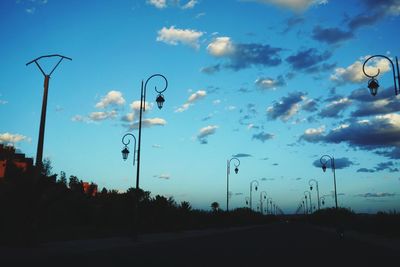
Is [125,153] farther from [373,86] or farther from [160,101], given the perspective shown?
[373,86]

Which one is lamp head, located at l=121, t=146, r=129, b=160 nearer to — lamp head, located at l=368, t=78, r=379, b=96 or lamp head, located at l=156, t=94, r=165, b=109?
lamp head, located at l=156, t=94, r=165, b=109

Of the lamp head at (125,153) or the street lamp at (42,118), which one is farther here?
the lamp head at (125,153)

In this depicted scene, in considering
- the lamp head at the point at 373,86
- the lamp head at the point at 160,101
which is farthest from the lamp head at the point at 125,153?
the lamp head at the point at 373,86

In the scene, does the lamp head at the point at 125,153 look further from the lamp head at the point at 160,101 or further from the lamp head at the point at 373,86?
the lamp head at the point at 373,86

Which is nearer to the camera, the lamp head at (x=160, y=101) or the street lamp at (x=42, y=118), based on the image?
the street lamp at (x=42, y=118)

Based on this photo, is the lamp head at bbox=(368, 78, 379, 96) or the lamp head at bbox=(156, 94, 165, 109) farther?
the lamp head at bbox=(156, 94, 165, 109)

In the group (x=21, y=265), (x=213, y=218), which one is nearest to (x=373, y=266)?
(x=21, y=265)

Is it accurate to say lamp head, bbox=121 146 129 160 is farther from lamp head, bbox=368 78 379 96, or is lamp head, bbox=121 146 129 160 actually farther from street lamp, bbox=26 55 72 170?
lamp head, bbox=368 78 379 96

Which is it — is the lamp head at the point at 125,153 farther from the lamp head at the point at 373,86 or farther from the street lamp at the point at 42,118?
the lamp head at the point at 373,86

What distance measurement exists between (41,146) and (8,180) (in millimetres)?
2990

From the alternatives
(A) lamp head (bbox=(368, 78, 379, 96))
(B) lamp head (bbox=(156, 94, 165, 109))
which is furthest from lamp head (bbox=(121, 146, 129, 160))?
(A) lamp head (bbox=(368, 78, 379, 96))

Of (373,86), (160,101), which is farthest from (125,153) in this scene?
(373,86)

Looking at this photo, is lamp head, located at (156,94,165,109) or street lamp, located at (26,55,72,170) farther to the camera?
lamp head, located at (156,94,165,109)

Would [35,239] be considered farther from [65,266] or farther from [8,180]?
[65,266]
